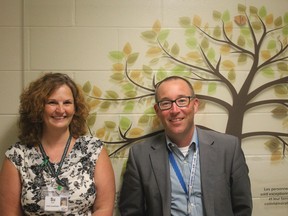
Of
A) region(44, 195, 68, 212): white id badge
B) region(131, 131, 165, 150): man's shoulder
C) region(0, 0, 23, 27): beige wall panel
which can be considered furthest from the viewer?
region(0, 0, 23, 27): beige wall panel

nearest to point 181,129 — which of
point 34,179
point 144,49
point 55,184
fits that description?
point 144,49

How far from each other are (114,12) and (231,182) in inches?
53.2

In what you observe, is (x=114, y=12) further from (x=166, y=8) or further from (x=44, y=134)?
(x=44, y=134)

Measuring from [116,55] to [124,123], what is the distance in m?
0.47

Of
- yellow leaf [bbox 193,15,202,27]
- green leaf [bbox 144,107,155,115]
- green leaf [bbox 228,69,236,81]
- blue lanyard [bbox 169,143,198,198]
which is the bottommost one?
blue lanyard [bbox 169,143,198,198]

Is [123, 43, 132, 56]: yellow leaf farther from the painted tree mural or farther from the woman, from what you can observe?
the woman

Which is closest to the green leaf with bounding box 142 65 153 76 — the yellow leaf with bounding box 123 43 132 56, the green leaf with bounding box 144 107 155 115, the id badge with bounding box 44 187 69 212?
the yellow leaf with bounding box 123 43 132 56

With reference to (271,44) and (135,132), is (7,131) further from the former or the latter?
(271,44)

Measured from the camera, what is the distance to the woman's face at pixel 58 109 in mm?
1670

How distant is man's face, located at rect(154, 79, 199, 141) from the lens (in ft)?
5.56

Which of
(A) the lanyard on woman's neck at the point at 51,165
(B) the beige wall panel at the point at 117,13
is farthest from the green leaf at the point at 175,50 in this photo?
(A) the lanyard on woman's neck at the point at 51,165

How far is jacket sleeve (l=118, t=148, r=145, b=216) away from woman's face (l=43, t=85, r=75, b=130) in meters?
0.48

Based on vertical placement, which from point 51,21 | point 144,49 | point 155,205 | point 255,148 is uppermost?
point 51,21

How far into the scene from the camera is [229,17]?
199 centimetres
